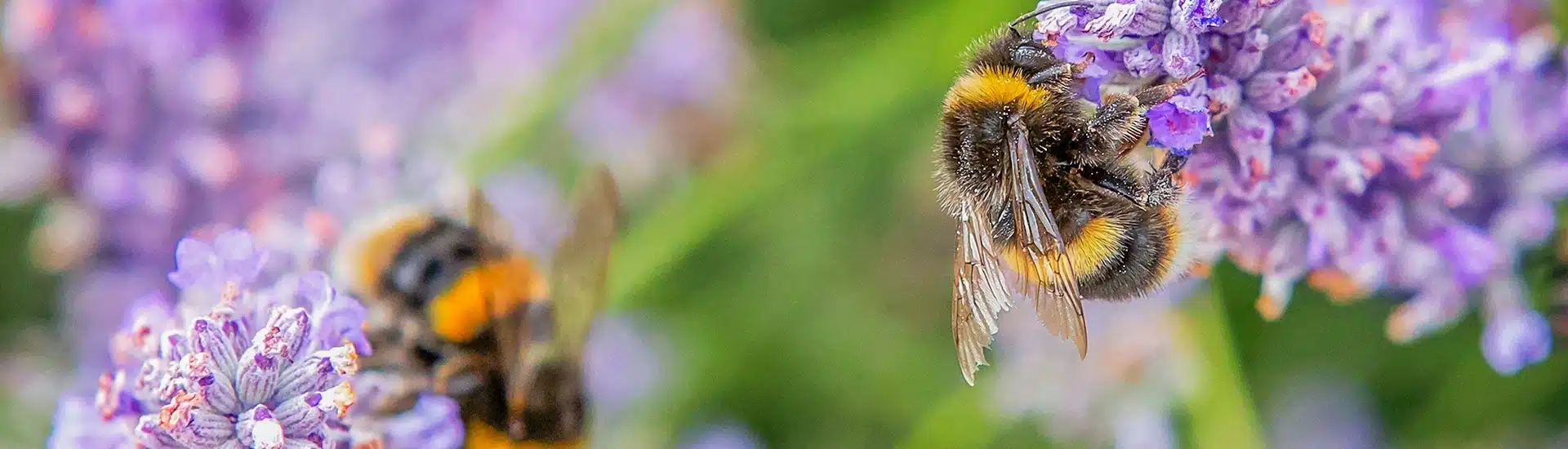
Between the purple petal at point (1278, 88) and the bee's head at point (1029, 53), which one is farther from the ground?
the bee's head at point (1029, 53)

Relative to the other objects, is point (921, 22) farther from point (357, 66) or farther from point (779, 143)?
point (357, 66)

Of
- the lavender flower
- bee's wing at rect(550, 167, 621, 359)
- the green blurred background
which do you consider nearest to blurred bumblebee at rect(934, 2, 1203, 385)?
bee's wing at rect(550, 167, 621, 359)

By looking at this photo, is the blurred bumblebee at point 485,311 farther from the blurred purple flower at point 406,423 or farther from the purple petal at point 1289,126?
the purple petal at point 1289,126

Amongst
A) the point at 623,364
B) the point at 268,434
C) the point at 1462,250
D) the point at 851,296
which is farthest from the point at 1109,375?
the point at 268,434

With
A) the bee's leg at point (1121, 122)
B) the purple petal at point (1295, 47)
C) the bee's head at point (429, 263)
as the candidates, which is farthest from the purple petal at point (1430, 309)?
the bee's head at point (429, 263)

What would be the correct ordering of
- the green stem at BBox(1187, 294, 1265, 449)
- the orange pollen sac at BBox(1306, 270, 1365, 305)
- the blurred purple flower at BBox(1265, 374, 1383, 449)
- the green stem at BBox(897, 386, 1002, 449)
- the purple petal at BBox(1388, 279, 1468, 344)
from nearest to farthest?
the orange pollen sac at BBox(1306, 270, 1365, 305)
the purple petal at BBox(1388, 279, 1468, 344)
the green stem at BBox(1187, 294, 1265, 449)
the green stem at BBox(897, 386, 1002, 449)
the blurred purple flower at BBox(1265, 374, 1383, 449)

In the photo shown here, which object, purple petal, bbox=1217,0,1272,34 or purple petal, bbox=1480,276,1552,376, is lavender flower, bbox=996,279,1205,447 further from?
purple petal, bbox=1217,0,1272,34

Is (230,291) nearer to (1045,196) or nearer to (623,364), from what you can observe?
(1045,196)
